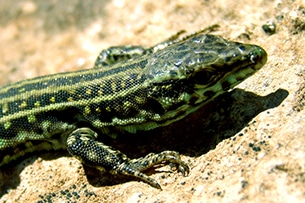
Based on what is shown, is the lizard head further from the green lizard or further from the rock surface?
the rock surface

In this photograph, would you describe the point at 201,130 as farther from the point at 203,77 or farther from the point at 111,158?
the point at 111,158

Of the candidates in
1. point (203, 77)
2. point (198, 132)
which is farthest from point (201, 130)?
point (203, 77)

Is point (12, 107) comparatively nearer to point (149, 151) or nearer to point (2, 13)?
point (149, 151)

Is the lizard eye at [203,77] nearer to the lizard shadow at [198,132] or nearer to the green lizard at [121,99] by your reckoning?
the green lizard at [121,99]

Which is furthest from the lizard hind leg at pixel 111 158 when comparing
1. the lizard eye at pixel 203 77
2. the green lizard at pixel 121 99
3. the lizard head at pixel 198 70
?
the lizard eye at pixel 203 77

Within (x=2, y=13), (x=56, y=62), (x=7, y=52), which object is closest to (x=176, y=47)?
(x=56, y=62)

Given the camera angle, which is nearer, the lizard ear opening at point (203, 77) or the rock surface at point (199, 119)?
the rock surface at point (199, 119)

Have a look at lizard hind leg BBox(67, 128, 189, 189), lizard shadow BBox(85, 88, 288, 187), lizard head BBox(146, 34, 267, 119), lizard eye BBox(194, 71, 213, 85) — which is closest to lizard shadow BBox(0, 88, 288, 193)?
lizard shadow BBox(85, 88, 288, 187)
